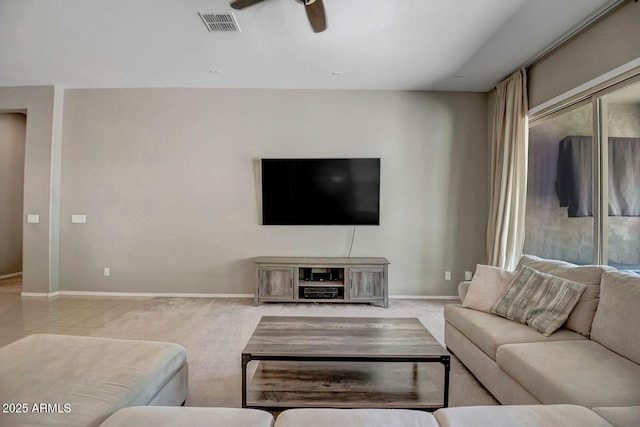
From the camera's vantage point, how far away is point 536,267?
8.07 feet

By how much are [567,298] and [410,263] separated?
94.2 inches

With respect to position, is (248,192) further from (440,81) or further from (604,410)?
(604,410)

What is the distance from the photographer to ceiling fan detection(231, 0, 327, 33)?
7.32ft

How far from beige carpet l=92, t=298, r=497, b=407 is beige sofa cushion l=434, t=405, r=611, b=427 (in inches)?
35.9

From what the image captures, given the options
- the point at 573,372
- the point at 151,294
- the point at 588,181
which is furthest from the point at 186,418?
the point at 151,294

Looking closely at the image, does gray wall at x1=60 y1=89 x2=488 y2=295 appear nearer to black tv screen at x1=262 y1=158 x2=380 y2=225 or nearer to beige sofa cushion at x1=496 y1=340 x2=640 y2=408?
black tv screen at x1=262 y1=158 x2=380 y2=225

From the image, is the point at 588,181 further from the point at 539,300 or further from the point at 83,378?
the point at 83,378

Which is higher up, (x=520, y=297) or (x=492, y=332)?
(x=520, y=297)

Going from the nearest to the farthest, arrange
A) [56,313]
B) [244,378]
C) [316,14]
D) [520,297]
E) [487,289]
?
1. [244,378]
2. [520,297]
3. [316,14]
4. [487,289]
5. [56,313]

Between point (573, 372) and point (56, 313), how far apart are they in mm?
4945

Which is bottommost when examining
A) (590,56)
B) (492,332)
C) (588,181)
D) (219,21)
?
(492,332)

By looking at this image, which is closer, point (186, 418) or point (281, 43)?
point (186, 418)

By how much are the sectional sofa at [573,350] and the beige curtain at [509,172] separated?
4.70 feet

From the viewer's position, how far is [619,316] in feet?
5.69
